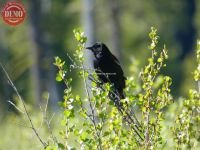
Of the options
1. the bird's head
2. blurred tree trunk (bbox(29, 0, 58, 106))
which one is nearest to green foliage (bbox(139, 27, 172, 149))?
the bird's head

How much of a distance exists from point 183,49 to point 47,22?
1891 cm

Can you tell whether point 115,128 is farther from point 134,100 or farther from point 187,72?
point 187,72

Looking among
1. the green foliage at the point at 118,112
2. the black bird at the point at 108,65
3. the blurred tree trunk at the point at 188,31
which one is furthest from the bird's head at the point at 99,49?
the blurred tree trunk at the point at 188,31

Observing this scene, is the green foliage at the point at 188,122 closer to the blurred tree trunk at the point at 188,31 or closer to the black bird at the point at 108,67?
the black bird at the point at 108,67

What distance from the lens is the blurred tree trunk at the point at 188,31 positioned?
5525 centimetres

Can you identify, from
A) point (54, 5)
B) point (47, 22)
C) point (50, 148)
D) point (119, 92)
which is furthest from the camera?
point (54, 5)

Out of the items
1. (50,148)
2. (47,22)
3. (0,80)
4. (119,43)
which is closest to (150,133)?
(50,148)

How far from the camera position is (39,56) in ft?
114

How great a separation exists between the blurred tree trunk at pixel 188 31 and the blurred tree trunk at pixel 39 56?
1775cm

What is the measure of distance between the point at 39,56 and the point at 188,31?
23602 millimetres

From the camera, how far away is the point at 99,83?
5.84m

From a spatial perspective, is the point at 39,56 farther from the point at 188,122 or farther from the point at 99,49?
the point at 188,122

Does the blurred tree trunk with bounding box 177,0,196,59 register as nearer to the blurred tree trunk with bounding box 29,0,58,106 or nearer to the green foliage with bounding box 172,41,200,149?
the blurred tree trunk with bounding box 29,0,58,106

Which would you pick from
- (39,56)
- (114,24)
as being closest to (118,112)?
(39,56)
